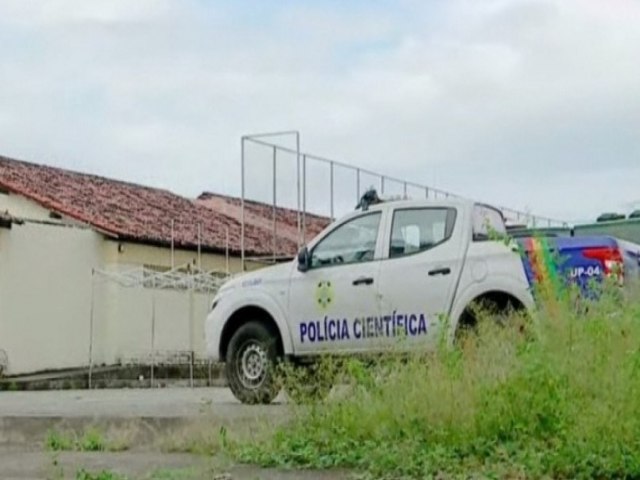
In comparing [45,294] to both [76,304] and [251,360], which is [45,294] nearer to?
[76,304]

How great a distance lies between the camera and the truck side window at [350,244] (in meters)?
11.6

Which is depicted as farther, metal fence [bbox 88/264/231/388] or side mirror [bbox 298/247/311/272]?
metal fence [bbox 88/264/231/388]

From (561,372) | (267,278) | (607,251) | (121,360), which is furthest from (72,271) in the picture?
(561,372)

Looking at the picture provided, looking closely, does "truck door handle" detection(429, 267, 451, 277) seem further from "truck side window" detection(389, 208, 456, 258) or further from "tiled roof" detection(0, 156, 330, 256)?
"tiled roof" detection(0, 156, 330, 256)

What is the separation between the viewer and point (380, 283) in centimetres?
1123

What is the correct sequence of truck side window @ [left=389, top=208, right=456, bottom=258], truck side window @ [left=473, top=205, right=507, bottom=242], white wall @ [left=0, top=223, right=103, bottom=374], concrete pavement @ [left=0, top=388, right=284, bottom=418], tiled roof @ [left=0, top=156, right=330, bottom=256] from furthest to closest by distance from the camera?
tiled roof @ [left=0, top=156, right=330, bottom=256] < white wall @ [left=0, top=223, right=103, bottom=374] < truck side window @ [left=389, top=208, right=456, bottom=258] < truck side window @ [left=473, top=205, right=507, bottom=242] < concrete pavement @ [left=0, top=388, right=284, bottom=418]

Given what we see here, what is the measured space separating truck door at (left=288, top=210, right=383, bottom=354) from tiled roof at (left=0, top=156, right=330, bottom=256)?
11320 millimetres

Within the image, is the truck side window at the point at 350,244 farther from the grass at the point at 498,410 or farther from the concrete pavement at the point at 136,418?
the grass at the point at 498,410

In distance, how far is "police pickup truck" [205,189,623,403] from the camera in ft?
34.1

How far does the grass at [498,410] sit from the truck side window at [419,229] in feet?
8.41

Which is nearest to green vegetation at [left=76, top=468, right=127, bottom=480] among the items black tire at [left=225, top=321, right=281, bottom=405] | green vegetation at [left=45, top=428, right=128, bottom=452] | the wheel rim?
green vegetation at [left=45, top=428, right=128, bottom=452]

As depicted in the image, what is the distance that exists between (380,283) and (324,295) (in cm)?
71

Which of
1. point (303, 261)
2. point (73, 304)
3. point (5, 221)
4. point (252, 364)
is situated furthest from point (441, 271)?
point (73, 304)

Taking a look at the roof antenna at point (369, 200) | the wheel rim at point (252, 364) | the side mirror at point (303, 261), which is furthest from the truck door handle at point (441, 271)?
the wheel rim at point (252, 364)
